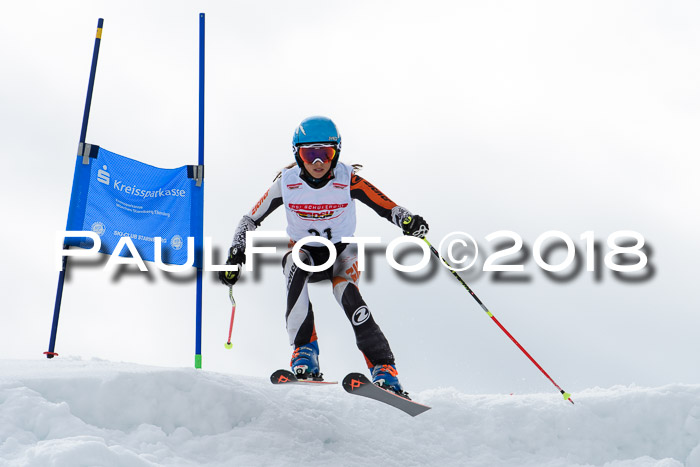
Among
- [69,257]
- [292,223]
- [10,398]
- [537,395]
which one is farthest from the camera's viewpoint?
[69,257]

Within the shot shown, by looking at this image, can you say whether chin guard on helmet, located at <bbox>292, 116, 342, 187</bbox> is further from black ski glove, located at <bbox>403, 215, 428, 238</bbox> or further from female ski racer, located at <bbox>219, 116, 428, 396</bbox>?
black ski glove, located at <bbox>403, 215, 428, 238</bbox>

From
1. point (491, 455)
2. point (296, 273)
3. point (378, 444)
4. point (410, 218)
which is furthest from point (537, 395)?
point (296, 273)

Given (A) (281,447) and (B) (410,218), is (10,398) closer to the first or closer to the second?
(A) (281,447)

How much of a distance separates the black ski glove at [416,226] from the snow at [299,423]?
5.07 feet

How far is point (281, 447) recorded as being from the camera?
491cm

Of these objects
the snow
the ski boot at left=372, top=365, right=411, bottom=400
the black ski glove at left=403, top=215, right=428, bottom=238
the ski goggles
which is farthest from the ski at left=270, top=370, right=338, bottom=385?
the ski goggles

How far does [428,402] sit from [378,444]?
30.1 inches

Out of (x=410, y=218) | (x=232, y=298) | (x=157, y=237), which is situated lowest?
(x=232, y=298)

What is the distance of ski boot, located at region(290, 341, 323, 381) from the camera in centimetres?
543


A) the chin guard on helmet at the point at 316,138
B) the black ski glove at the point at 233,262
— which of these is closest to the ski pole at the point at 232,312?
the black ski glove at the point at 233,262

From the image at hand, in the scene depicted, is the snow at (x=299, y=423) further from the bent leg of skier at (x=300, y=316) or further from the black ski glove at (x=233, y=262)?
the black ski glove at (x=233, y=262)

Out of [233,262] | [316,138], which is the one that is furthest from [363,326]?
[316,138]

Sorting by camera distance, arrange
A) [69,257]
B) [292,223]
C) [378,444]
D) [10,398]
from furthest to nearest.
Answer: [69,257]
[292,223]
[378,444]
[10,398]

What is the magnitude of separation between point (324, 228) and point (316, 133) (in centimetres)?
79
